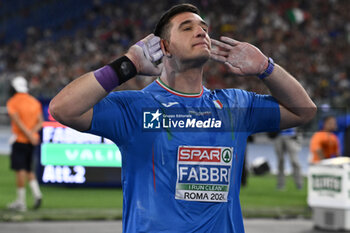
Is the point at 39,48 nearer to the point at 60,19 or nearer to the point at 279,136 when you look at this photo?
the point at 60,19

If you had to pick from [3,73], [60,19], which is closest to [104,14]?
[60,19]

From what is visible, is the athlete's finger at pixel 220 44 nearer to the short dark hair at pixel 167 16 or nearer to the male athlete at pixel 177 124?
the male athlete at pixel 177 124

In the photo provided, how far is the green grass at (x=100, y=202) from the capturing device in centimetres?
1073

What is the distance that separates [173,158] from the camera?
10.5ft

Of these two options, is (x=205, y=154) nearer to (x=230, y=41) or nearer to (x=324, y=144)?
(x=230, y=41)

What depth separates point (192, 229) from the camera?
3.13 metres

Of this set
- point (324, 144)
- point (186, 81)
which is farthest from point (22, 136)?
point (186, 81)

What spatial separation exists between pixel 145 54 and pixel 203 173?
66 cm

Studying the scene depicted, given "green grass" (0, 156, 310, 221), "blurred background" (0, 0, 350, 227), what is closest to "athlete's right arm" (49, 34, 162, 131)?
"green grass" (0, 156, 310, 221)

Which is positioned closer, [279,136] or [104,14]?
[279,136]

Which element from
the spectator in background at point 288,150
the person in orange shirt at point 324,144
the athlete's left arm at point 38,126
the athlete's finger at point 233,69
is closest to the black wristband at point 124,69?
the athlete's finger at point 233,69

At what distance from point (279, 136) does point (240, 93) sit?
11912 mm

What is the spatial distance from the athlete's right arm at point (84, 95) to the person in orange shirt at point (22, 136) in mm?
7956

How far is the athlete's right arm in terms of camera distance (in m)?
3.03
